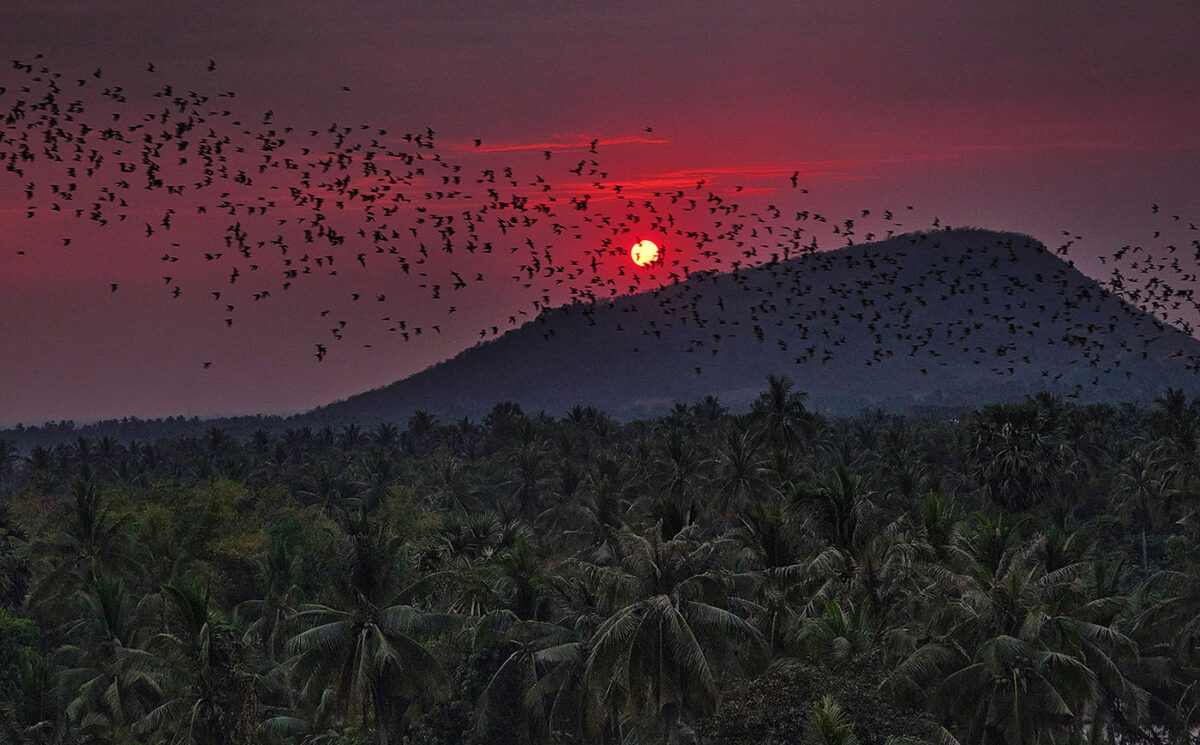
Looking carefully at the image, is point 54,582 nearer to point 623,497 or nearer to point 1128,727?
point 623,497

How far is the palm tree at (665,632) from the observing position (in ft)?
148

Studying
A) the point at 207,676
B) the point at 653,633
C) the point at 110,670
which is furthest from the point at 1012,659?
the point at 110,670

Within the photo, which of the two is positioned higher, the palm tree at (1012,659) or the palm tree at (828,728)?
the palm tree at (828,728)

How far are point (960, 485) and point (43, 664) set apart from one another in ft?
254

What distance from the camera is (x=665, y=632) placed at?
45.2 metres

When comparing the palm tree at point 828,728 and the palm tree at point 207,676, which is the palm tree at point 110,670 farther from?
the palm tree at point 828,728

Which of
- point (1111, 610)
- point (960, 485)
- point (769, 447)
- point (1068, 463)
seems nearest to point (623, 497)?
point (769, 447)

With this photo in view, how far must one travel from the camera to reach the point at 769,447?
94.9 metres

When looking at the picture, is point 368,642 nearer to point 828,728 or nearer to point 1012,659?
point 828,728

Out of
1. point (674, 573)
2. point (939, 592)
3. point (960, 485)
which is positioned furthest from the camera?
point (960, 485)

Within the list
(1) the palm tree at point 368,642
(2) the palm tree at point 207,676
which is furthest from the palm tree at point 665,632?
(2) the palm tree at point 207,676

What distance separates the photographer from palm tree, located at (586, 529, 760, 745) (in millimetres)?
45000

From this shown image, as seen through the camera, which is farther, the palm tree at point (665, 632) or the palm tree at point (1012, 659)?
the palm tree at point (665, 632)

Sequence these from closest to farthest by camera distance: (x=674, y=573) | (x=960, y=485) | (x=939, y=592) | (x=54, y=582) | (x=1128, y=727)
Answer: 1. (x=674, y=573)
2. (x=939, y=592)
3. (x=1128, y=727)
4. (x=54, y=582)
5. (x=960, y=485)
